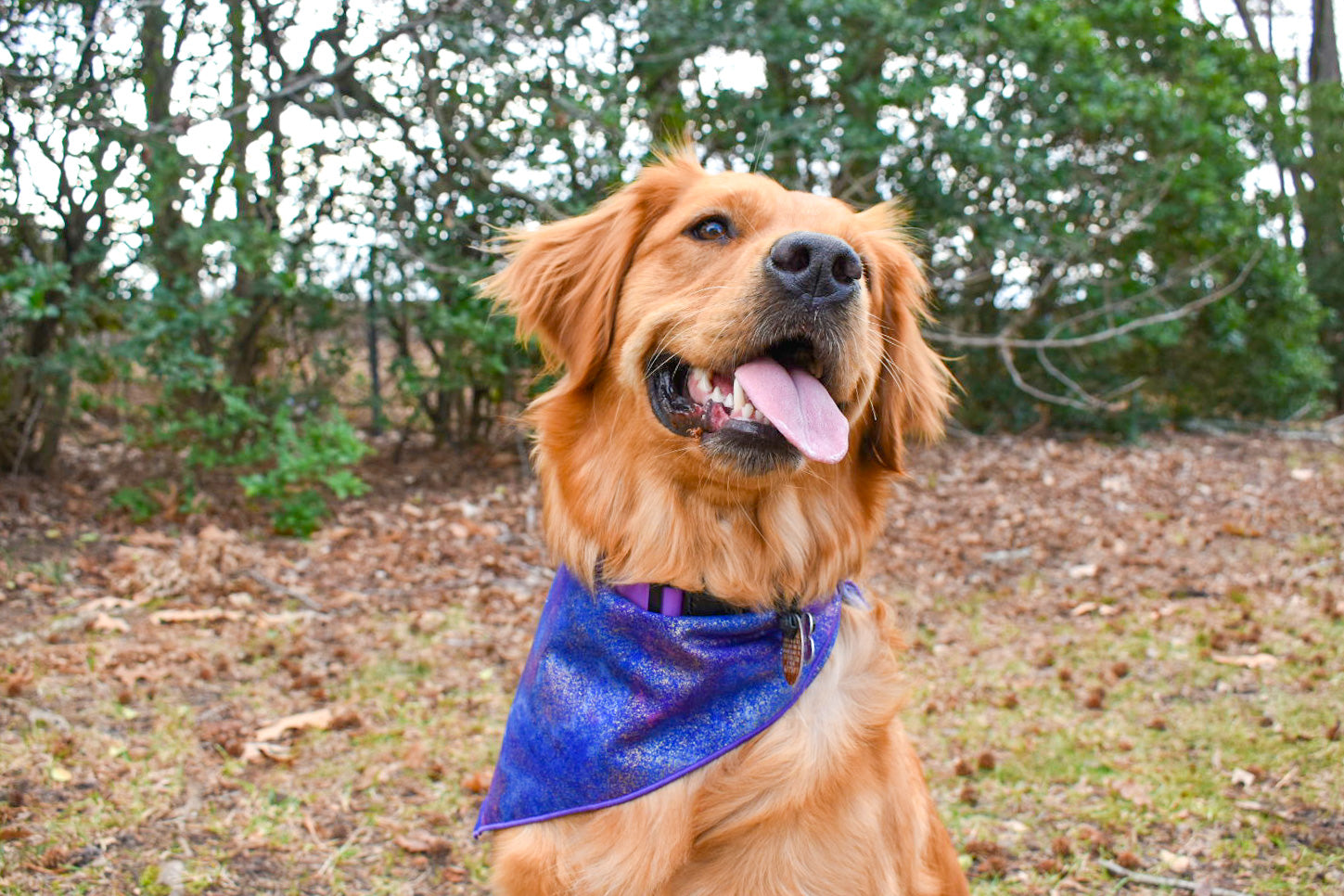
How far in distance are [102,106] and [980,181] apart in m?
7.12

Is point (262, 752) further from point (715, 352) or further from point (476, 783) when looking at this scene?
point (715, 352)

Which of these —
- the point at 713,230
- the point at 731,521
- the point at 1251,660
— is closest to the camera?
the point at 731,521

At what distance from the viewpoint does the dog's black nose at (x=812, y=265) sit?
93.1 inches

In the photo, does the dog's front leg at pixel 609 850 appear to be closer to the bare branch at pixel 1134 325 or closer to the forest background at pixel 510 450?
the forest background at pixel 510 450

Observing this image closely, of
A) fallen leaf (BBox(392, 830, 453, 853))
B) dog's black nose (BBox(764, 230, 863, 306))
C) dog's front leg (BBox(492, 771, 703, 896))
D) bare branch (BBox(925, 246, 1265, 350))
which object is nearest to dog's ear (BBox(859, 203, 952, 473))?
dog's black nose (BBox(764, 230, 863, 306))

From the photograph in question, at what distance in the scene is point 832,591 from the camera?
2.60 meters

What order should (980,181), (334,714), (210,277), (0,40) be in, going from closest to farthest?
1. (334,714)
2. (0,40)
3. (210,277)
4. (980,181)

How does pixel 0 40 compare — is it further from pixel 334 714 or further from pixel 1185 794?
pixel 1185 794

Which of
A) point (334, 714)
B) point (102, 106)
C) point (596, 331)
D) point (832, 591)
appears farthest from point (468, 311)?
point (832, 591)

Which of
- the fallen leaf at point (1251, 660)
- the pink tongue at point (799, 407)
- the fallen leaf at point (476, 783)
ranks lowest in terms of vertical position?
the fallen leaf at point (476, 783)

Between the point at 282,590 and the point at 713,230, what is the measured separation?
148 inches

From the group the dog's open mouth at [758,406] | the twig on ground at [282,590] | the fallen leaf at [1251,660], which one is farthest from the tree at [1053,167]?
the dog's open mouth at [758,406]

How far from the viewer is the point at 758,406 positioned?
2.38 metres

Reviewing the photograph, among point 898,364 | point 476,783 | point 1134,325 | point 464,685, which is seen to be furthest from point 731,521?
point 1134,325
